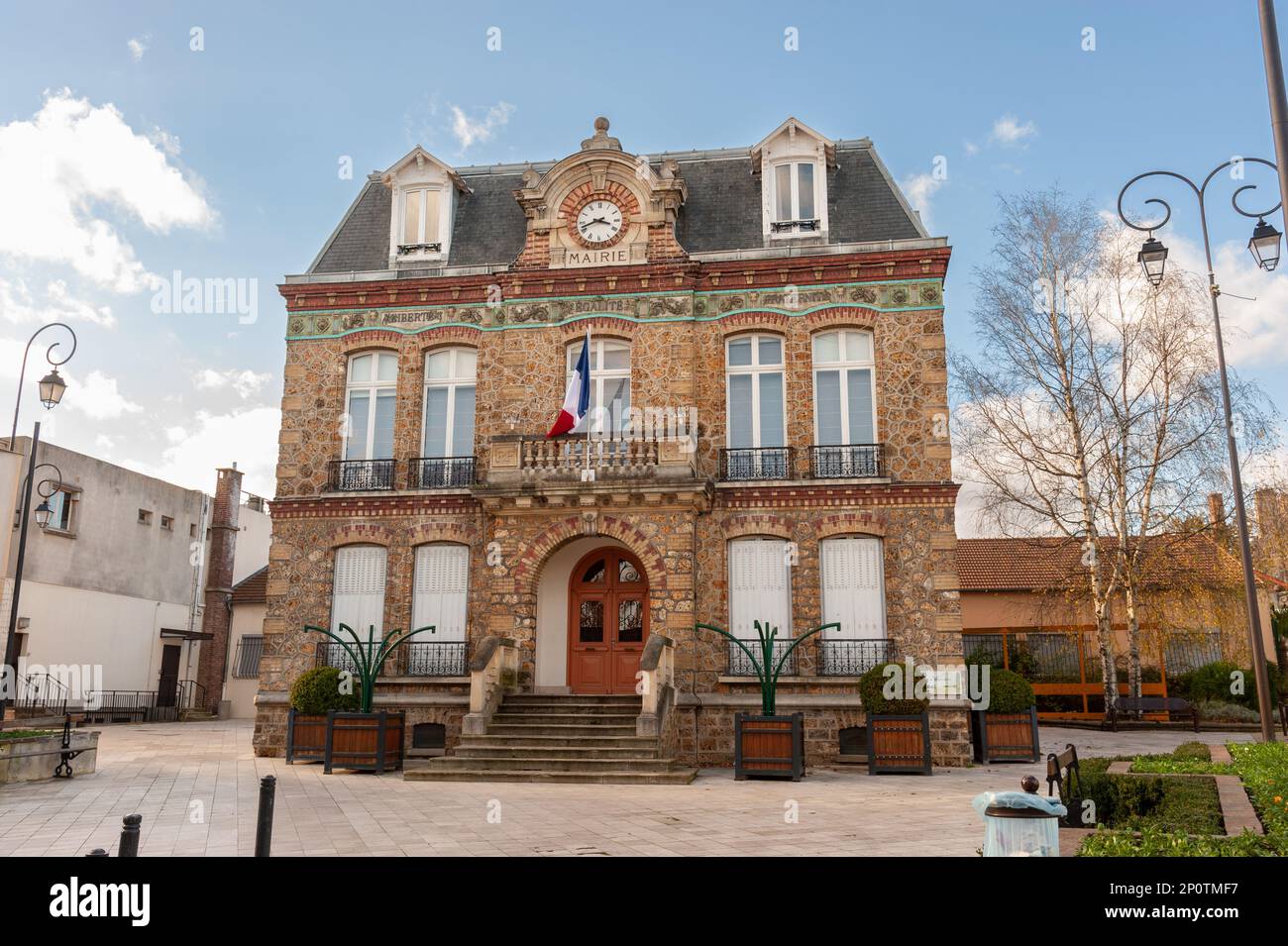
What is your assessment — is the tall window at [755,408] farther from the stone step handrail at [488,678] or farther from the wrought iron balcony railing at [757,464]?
the stone step handrail at [488,678]

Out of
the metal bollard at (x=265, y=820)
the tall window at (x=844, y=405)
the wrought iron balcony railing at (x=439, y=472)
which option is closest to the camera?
the metal bollard at (x=265, y=820)

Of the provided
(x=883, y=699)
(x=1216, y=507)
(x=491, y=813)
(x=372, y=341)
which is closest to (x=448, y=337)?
(x=372, y=341)

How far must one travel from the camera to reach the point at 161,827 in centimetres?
984

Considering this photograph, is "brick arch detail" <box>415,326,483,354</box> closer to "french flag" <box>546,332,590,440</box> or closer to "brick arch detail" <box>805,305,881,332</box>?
"french flag" <box>546,332,590,440</box>

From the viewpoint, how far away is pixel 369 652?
17484 mm

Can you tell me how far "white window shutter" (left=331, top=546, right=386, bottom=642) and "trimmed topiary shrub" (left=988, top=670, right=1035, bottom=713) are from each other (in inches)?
424

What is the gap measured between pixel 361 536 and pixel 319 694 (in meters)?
→ 3.55

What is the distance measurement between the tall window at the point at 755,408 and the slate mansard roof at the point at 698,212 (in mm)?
2018

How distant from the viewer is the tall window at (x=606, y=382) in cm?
1809

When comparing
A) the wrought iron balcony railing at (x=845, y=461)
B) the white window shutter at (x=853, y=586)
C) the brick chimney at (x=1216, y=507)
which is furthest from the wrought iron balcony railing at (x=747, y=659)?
the brick chimney at (x=1216, y=507)
